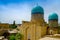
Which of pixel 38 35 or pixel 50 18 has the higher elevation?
pixel 50 18

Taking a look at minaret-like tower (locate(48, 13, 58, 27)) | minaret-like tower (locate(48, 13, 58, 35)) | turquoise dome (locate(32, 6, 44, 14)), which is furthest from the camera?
minaret-like tower (locate(48, 13, 58, 27))

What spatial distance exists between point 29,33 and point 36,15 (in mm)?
2587

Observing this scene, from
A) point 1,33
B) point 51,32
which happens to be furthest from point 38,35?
point 1,33

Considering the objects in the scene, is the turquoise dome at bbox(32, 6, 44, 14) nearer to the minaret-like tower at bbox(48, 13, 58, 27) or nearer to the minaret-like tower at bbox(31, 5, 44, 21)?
the minaret-like tower at bbox(31, 5, 44, 21)

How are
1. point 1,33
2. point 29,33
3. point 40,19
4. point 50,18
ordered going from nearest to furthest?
point 29,33 → point 40,19 → point 50,18 → point 1,33

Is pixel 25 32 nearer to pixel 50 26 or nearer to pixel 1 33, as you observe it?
pixel 50 26

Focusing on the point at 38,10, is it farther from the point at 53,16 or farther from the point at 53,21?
the point at 53,21

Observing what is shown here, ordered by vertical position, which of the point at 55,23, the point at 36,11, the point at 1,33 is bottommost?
the point at 1,33

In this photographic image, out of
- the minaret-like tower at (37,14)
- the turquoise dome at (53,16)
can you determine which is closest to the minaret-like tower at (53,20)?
the turquoise dome at (53,16)

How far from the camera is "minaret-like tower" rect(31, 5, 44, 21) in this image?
17.4 m

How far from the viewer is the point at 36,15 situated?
17.5 meters

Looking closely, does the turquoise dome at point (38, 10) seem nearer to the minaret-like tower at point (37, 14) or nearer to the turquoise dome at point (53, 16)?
the minaret-like tower at point (37, 14)

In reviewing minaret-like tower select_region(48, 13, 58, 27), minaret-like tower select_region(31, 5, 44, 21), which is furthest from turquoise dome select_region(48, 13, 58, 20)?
minaret-like tower select_region(31, 5, 44, 21)

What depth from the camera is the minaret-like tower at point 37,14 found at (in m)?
17.4
